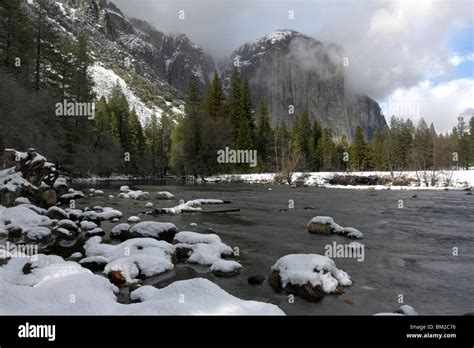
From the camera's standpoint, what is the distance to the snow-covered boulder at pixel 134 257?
8.11 metres

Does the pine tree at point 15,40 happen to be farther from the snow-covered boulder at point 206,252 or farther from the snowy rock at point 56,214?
the snow-covered boulder at point 206,252

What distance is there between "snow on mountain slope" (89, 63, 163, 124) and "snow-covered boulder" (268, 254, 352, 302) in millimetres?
145823

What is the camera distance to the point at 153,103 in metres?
174

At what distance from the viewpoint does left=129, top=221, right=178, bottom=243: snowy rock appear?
1202 cm

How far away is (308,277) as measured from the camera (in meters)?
7.07

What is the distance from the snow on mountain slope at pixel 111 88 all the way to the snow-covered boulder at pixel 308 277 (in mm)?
A: 145823

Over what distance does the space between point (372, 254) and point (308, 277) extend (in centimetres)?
425

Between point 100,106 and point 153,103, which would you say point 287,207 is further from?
point 153,103

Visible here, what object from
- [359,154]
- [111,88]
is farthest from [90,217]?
[111,88]

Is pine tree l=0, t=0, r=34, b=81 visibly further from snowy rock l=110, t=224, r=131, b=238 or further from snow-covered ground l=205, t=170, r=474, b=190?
snow-covered ground l=205, t=170, r=474, b=190

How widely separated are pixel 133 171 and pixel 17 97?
57.1 meters

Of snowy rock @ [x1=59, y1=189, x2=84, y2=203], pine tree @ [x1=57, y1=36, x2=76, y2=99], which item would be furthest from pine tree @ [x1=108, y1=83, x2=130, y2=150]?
snowy rock @ [x1=59, y1=189, x2=84, y2=203]

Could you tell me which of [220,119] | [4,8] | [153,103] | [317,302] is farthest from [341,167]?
[153,103]

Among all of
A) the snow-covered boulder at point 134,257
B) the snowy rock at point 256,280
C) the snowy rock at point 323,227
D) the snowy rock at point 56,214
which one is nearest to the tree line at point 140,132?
the snowy rock at point 56,214
